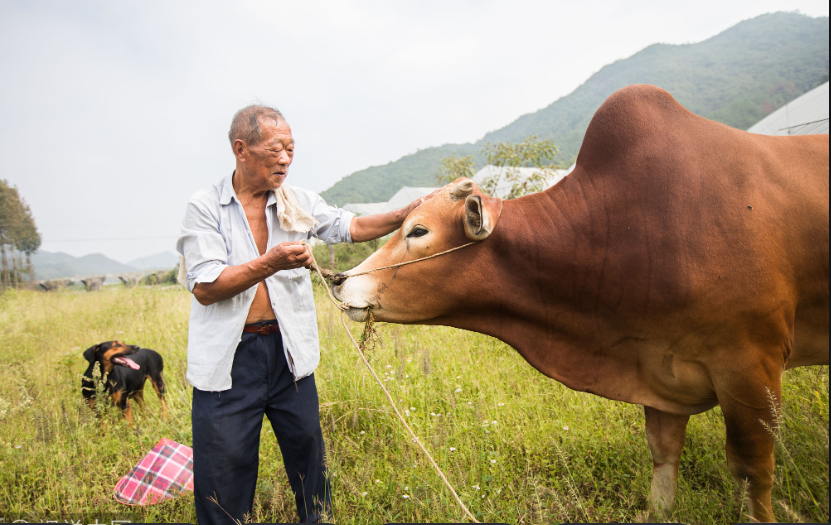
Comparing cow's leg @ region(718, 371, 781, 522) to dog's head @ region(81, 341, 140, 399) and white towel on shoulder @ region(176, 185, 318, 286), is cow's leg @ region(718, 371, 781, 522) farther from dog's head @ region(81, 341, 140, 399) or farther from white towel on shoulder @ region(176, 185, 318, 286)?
dog's head @ region(81, 341, 140, 399)

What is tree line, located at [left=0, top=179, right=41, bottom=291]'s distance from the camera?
10648 millimetres

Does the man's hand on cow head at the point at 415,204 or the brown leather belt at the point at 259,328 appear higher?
the man's hand on cow head at the point at 415,204

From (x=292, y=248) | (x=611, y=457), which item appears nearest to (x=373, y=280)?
(x=292, y=248)

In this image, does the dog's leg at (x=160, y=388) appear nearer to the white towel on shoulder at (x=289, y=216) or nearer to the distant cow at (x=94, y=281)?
the white towel on shoulder at (x=289, y=216)

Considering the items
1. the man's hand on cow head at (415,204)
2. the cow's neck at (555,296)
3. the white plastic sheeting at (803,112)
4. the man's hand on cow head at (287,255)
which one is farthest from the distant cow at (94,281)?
the white plastic sheeting at (803,112)

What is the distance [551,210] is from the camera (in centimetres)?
254

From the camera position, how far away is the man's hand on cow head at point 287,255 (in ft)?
7.10

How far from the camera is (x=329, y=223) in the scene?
3002 mm

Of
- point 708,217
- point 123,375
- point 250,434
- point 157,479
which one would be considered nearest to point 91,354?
point 123,375

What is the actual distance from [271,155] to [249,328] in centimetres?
101

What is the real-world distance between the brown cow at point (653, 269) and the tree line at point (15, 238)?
12.1 metres

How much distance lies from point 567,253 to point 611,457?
6.21ft

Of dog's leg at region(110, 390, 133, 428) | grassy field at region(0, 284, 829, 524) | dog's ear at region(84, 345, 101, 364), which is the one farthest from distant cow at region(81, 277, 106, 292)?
dog's leg at region(110, 390, 133, 428)

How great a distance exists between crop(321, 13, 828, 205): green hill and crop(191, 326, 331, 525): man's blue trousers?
1335 inches
